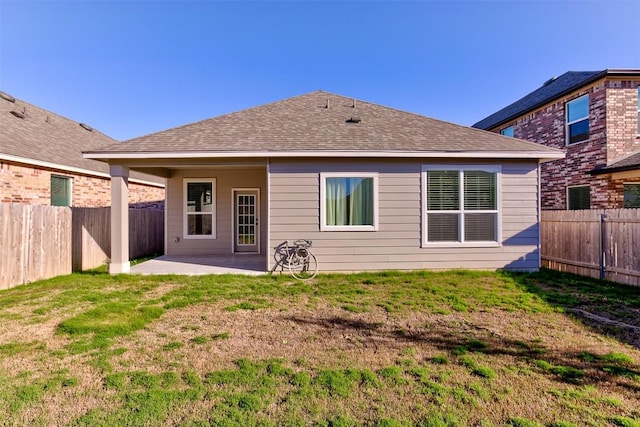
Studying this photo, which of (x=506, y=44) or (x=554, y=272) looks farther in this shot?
(x=506, y=44)

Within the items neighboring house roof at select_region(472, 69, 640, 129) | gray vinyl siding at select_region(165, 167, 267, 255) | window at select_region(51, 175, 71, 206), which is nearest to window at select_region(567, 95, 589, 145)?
neighboring house roof at select_region(472, 69, 640, 129)

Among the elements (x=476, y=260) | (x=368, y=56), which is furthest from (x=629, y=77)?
(x=368, y=56)

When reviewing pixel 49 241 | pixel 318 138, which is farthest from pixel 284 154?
pixel 49 241

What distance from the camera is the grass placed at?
234cm

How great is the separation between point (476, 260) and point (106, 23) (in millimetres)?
14043

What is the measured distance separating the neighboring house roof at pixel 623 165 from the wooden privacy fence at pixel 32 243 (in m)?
14.6

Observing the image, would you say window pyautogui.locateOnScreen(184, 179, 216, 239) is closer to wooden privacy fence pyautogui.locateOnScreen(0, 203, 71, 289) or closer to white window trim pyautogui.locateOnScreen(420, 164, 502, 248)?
wooden privacy fence pyautogui.locateOnScreen(0, 203, 71, 289)

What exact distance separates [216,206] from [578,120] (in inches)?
495

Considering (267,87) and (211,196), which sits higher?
(267,87)

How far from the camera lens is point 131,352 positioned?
10.9 ft

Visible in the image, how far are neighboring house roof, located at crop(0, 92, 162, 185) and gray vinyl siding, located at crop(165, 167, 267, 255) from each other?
3735 mm

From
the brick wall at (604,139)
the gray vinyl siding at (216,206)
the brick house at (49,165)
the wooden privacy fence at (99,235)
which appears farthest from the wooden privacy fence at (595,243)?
the brick house at (49,165)

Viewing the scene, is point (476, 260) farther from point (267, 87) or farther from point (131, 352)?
point (267, 87)

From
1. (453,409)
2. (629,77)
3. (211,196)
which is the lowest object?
(453,409)
